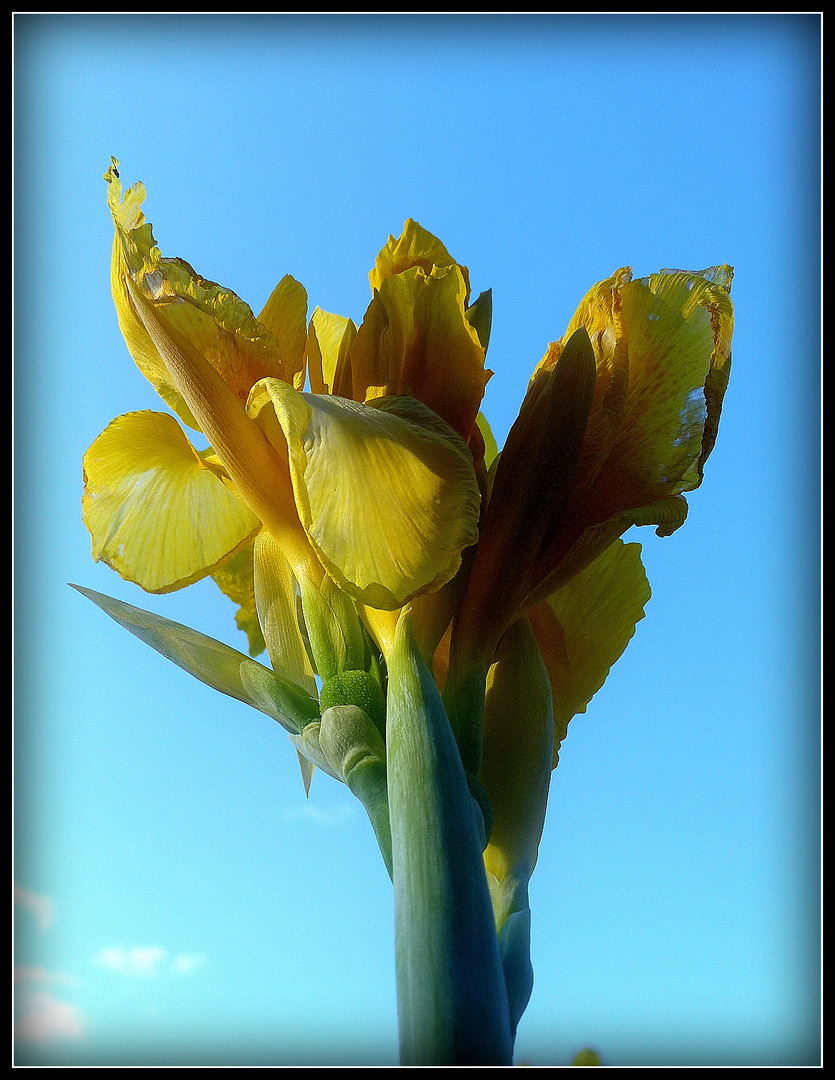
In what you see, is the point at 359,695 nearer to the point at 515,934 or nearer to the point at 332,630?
the point at 332,630

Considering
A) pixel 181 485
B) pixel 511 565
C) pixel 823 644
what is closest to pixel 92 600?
pixel 181 485

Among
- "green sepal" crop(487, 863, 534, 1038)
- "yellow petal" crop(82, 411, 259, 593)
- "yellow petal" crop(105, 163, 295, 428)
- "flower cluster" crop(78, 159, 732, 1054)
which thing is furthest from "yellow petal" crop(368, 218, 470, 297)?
"green sepal" crop(487, 863, 534, 1038)

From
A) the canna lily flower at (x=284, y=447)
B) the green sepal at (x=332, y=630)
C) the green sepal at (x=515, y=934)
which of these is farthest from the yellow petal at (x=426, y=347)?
the green sepal at (x=515, y=934)

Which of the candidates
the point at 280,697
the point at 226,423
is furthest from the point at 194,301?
the point at 280,697

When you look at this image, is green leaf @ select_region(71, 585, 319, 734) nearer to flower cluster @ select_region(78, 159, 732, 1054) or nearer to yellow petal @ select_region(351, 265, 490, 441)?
flower cluster @ select_region(78, 159, 732, 1054)

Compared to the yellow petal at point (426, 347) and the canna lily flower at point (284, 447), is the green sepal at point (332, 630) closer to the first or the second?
the canna lily flower at point (284, 447)

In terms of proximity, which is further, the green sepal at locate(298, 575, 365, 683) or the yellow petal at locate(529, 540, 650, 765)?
the yellow petal at locate(529, 540, 650, 765)
